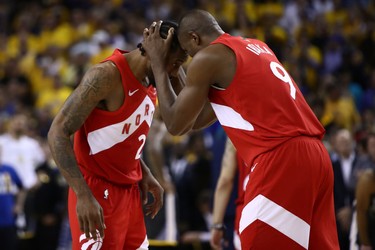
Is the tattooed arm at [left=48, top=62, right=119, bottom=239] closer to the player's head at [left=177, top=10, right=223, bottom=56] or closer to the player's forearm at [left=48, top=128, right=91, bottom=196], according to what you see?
the player's forearm at [left=48, top=128, right=91, bottom=196]

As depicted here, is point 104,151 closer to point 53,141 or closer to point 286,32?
point 53,141

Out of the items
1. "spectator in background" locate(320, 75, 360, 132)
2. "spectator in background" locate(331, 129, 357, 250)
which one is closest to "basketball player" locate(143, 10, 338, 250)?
"spectator in background" locate(331, 129, 357, 250)

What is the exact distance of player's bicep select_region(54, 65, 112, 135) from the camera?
600cm

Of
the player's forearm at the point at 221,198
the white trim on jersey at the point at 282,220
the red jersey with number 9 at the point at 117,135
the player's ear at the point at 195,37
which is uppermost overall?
the player's ear at the point at 195,37

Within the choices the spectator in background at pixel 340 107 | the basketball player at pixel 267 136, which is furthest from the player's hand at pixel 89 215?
the spectator in background at pixel 340 107

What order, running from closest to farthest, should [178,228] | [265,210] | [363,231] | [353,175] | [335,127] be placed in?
[265,210], [363,231], [353,175], [178,228], [335,127]

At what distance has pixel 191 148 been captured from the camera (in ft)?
46.7

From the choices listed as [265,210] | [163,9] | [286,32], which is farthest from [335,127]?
[265,210]

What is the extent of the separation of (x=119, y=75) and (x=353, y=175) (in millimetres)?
5010

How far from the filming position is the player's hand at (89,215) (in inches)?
228

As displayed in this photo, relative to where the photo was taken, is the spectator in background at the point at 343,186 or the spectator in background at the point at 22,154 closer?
the spectator in background at the point at 343,186

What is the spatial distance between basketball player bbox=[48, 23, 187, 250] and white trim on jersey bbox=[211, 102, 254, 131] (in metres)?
0.62

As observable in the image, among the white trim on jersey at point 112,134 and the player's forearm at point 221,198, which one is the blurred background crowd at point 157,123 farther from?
the white trim on jersey at point 112,134

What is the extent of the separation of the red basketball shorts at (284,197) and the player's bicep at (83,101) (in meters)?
1.33
